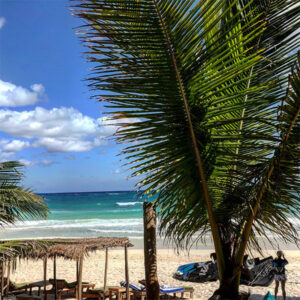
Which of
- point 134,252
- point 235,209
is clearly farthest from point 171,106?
point 134,252

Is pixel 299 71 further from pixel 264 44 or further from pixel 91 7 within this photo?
pixel 91 7

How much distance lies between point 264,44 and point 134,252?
16.2 metres

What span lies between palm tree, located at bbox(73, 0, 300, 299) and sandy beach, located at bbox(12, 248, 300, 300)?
24.2ft

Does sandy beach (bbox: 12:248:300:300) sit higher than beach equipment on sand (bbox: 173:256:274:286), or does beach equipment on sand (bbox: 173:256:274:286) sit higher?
beach equipment on sand (bbox: 173:256:274:286)

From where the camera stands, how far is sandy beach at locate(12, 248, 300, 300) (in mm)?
9312

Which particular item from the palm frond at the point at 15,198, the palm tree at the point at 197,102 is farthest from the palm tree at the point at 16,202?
the palm tree at the point at 197,102

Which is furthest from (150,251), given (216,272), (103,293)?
(216,272)

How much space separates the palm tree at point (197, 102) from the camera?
1.61 meters

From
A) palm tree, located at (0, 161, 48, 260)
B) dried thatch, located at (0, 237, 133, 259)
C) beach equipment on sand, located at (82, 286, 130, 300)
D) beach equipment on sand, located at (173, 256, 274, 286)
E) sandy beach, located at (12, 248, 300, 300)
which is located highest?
palm tree, located at (0, 161, 48, 260)

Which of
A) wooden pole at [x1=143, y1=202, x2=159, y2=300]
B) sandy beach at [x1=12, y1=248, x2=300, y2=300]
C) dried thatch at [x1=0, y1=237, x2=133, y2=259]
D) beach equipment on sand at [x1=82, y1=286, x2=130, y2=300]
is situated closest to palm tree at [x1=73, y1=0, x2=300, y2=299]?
wooden pole at [x1=143, y1=202, x2=159, y2=300]

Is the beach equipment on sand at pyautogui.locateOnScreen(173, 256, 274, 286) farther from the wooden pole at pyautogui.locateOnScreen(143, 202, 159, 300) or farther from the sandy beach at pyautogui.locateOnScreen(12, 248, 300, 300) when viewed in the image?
the wooden pole at pyautogui.locateOnScreen(143, 202, 159, 300)

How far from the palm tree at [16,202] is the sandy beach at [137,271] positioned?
4309 millimetres

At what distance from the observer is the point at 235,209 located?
2.09 m

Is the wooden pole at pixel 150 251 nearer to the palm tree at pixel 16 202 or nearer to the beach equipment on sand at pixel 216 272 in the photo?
the palm tree at pixel 16 202
